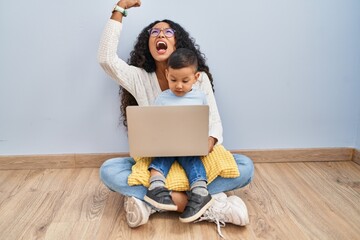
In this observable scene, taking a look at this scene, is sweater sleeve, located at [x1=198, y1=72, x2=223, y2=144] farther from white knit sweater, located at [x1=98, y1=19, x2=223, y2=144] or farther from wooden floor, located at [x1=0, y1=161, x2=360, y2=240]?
wooden floor, located at [x1=0, y1=161, x2=360, y2=240]

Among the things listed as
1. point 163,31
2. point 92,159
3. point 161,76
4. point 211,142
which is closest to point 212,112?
point 211,142

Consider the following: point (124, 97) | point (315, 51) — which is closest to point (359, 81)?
point (315, 51)

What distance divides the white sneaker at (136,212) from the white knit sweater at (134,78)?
37 centimetres

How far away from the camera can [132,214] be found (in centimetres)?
107

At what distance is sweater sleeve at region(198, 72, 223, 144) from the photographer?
50.1 inches

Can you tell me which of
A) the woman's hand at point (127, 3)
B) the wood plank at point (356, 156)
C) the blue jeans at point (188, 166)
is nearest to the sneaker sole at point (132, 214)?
the blue jeans at point (188, 166)

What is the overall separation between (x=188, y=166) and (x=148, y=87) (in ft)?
1.27

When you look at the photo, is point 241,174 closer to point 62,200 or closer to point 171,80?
point 171,80

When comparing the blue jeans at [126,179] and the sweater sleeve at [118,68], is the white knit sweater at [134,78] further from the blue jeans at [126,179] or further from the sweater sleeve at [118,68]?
the blue jeans at [126,179]

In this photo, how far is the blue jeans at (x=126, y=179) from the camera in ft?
3.72

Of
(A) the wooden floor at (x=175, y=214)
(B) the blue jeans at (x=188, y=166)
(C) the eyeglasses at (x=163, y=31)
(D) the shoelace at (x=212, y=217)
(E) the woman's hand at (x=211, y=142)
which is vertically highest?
(C) the eyeglasses at (x=163, y=31)

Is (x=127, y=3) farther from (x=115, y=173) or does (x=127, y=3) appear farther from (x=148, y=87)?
(x=115, y=173)

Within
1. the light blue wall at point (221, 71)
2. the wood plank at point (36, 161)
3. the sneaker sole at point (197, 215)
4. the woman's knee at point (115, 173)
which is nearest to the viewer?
the sneaker sole at point (197, 215)

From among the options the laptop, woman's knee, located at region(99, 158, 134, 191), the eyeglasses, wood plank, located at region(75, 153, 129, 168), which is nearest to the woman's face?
the eyeglasses
